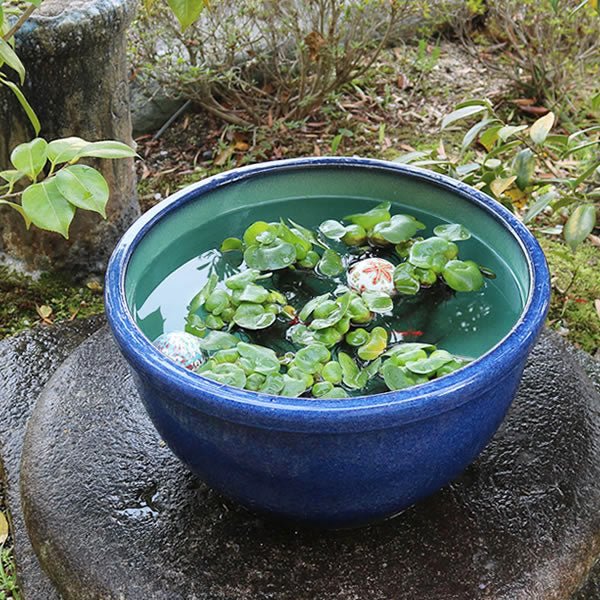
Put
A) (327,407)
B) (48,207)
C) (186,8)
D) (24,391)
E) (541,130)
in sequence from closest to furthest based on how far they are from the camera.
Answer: (186,8), (327,407), (48,207), (24,391), (541,130)

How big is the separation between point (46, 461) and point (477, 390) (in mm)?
1022

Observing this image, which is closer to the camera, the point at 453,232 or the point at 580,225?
the point at 453,232

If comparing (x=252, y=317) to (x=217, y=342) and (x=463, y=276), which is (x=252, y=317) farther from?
(x=463, y=276)

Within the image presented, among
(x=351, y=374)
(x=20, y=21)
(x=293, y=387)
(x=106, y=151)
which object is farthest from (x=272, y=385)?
(x=20, y=21)

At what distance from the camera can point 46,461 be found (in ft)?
5.74

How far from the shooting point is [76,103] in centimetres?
237

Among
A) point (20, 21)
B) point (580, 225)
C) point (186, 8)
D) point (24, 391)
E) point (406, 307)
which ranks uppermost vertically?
point (186, 8)

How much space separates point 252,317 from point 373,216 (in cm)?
40

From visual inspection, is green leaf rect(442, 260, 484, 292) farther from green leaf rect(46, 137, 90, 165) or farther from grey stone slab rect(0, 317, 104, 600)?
grey stone slab rect(0, 317, 104, 600)

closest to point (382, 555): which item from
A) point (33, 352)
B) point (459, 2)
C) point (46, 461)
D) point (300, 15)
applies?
point (46, 461)

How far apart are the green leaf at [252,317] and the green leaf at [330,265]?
→ 22 centimetres

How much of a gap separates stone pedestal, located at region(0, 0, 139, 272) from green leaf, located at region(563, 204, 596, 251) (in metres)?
1.41

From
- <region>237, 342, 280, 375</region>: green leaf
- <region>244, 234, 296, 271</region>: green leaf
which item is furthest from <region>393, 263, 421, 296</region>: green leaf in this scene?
<region>237, 342, 280, 375</region>: green leaf

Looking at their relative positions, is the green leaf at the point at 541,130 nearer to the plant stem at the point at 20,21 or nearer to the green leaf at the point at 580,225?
the green leaf at the point at 580,225
